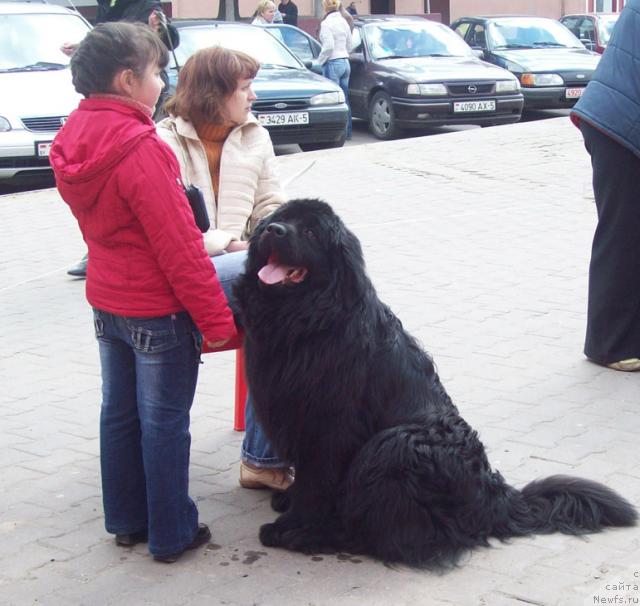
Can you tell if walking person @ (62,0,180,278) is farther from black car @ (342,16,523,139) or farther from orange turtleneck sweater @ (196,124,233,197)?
black car @ (342,16,523,139)

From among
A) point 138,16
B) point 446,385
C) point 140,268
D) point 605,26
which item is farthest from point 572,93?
point 140,268

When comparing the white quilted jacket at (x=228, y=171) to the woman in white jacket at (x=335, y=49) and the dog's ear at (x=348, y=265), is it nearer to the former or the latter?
the dog's ear at (x=348, y=265)

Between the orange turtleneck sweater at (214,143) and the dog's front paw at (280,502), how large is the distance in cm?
118

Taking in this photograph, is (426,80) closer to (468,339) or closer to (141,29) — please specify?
(468,339)

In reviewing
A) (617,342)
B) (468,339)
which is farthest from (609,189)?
(468,339)

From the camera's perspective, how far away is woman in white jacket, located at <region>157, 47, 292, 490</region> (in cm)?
404

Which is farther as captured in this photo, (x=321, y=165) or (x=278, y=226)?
(x=321, y=165)

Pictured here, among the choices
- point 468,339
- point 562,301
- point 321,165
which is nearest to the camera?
point 468,339

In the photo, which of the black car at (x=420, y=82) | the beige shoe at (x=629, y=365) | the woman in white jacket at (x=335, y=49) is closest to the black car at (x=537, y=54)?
the black car at (x=420, y=82)

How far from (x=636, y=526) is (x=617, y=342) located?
1.96m

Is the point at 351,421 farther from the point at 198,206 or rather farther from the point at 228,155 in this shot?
the point at 228,155

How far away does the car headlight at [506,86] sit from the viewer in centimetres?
1527

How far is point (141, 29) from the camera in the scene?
3494 mm

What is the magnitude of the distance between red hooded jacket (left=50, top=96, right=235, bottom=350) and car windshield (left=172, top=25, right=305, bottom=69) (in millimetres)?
10090
